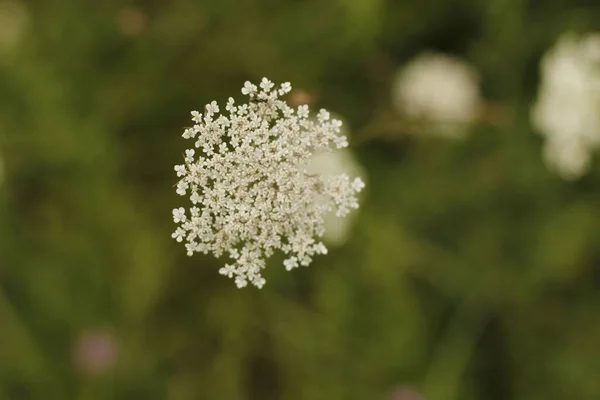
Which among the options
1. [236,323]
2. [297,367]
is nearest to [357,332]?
[297,367]

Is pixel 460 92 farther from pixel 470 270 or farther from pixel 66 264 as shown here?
pixel 66 264

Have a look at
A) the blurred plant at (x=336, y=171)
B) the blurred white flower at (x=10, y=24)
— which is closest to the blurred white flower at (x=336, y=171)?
the blurred plant at (x=336, y=171)

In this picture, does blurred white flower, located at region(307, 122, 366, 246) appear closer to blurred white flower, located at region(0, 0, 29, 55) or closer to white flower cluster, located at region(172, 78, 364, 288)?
white flower cluster, located at region(172, 78, 364, 288)

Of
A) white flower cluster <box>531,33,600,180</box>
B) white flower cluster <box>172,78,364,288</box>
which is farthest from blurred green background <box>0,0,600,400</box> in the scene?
white flower cluster <box>172,78,364,288</box>

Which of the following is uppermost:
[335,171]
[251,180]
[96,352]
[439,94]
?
[439,94]

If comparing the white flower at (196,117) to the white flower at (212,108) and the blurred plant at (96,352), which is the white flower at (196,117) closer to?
the white flower at (212,108)

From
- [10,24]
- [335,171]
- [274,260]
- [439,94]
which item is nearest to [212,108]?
[335,171]

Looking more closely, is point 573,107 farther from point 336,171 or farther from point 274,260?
point 274,260
